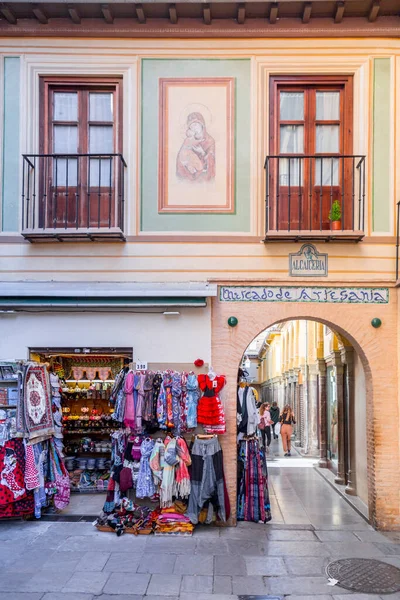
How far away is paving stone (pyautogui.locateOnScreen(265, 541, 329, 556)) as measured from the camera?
26.4ft

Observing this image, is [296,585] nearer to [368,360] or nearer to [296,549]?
[296,549]

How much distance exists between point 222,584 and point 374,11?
812 cm

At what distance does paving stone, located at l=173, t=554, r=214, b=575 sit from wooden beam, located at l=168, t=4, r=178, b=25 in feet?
25.0

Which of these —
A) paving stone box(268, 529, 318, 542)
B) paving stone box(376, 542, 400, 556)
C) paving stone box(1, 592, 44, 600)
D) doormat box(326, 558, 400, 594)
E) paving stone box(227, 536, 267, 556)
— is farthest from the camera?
paving stone box(268, 529, 318, 542)

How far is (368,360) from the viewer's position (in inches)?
371

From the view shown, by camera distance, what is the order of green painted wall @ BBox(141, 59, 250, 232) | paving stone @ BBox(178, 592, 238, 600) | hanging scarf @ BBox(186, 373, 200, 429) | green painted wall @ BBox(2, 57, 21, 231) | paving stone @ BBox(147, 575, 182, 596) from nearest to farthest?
paving stone @ BBox(178, 592, 238, 600) < paving stone @ BBox(147, 575, 182, 596) < hanging scarf @ BBox(186, 373, 200, 429) < green painted wall @ BBox(141, 59, 250, 232) < green painted wall @ BBox(2, 57, 21, 231)

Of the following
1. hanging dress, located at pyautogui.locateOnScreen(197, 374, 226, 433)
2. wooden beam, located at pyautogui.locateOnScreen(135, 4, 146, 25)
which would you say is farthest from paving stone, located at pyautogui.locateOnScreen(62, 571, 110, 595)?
wooden beam, located at pyautogui.locateOnScreen(135, 4, 146, 25)

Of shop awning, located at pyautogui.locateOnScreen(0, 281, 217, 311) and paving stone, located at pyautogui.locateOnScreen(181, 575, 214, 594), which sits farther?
shop awning, located at pyautogui.locateOnScreen(0, 281, 217, 311)

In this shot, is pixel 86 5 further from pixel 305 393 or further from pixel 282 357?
pixel 282 357

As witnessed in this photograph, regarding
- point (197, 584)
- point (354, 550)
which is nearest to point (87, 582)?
point (197, 584)

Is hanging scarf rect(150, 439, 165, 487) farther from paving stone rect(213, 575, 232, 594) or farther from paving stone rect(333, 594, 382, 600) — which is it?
paving stone rect(333, 594, 382, 600)

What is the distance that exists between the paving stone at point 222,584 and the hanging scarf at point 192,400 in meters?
2.39

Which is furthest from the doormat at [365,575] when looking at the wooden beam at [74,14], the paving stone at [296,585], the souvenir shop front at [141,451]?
the wooden beam at [74,14]

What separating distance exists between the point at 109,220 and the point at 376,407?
15.8ft
